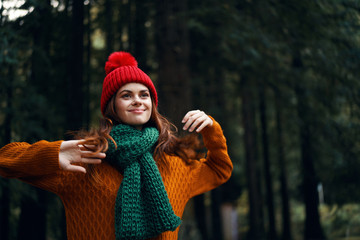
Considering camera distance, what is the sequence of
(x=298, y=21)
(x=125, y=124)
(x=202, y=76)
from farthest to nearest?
(x=202, y=76), (x=298, y=21), (x=125, y=124)

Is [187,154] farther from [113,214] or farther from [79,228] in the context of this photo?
[79,228]

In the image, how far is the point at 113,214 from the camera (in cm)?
246

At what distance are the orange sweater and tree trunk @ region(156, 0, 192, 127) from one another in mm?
2682

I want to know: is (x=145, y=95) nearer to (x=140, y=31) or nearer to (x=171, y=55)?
(x=171, y=55)

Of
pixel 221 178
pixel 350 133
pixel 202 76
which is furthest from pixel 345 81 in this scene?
pixel 202 76

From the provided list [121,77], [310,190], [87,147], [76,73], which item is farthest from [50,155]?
[310,190]

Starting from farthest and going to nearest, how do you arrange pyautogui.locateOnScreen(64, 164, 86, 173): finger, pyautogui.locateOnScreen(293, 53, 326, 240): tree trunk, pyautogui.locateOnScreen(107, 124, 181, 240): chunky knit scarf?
pyautogui.locateOnScreen(293, 53, 326, 240): tree trunk < pyautogui.locateOnScreen(107, 124, 181, 240): chunky knit scarf < pyautogui.locateOnScreen(64, 164, 86, 173): finger

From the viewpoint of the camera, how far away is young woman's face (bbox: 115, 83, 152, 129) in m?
2.65

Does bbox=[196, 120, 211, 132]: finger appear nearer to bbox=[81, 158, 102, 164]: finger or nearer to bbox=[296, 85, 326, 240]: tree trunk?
bbox=[81, 158, 102, 164]: finger

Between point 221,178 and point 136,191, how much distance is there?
31.4 inches

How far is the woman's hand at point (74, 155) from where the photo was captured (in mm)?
2225

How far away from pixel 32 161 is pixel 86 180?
1.28 ft

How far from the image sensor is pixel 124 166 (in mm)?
2480

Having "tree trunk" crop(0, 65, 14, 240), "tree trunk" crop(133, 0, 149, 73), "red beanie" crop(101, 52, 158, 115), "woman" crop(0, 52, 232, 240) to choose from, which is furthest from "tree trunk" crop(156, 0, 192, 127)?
"woman" crop(0, 52, 232, 240)
